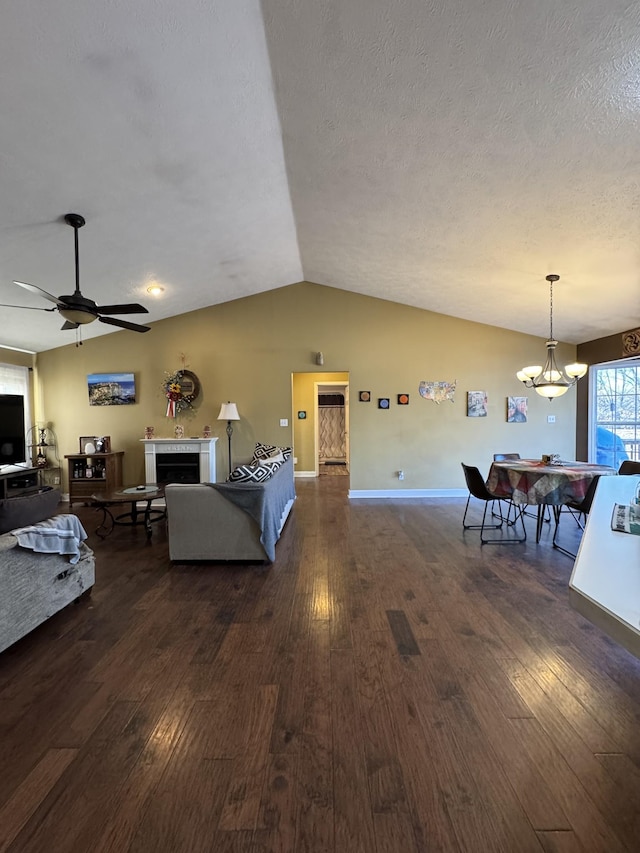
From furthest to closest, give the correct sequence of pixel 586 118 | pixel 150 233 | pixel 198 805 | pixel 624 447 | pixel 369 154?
pixel 624 447
pixel 150 233
pixel 369 154
pixel 586 118
pixel 198 805

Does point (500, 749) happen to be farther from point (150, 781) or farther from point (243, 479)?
point (243, 479)

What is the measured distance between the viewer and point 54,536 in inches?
97.7

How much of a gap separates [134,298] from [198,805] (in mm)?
5554

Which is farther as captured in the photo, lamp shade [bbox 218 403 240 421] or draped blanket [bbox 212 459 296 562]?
lamp shade [bbox 218 403 240 421]

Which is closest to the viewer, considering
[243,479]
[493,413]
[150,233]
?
[243,479]

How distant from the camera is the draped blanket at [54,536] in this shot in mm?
2309

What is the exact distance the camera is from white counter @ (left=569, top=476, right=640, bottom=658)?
863mm

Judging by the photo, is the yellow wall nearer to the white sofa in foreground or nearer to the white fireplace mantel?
the white fireplace mantel

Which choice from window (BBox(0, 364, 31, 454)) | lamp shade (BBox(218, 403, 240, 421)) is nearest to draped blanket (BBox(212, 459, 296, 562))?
lamp shade (BBox(218, 403, 240, 421))

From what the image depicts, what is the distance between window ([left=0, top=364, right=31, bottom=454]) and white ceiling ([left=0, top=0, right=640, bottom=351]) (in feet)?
4.89

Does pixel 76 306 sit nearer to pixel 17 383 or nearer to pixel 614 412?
pixel 17 383

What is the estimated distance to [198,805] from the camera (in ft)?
4.40

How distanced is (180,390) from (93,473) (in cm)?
188

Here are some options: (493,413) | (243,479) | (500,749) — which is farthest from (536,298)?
(500,749)
